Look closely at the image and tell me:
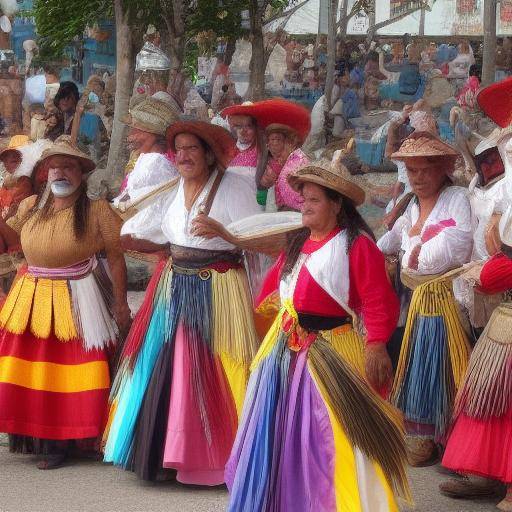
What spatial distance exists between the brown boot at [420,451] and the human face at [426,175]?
4.46ft

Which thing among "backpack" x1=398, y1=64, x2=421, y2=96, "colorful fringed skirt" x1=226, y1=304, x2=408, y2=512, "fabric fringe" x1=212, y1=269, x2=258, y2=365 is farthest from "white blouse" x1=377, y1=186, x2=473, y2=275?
"backpack" x1=398, y1=64, x2=421, y2=96

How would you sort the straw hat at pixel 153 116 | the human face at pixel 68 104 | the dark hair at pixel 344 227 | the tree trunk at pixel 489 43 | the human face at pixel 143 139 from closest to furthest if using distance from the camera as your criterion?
the dark hair at pixel 344 227 → the straw hat at pixel 153 116 → the human face at pixel 143 139 → the tree trunk at pixel 489 43 → the human face at pixel 68 104

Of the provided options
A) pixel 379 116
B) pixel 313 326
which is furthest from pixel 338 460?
pixel 379 116

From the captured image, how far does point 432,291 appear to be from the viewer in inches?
240

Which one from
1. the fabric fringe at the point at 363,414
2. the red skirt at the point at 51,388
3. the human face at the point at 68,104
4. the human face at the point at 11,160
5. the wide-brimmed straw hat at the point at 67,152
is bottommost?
the red skirt at the point at 51,388

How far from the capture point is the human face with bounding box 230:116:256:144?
24.3ft

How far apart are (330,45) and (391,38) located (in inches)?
27.4

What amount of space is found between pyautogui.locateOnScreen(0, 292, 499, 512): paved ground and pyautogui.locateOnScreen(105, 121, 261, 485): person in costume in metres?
0.12

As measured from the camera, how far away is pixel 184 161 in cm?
611

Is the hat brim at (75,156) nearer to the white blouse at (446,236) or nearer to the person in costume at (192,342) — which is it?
the person in costume at (192,342)

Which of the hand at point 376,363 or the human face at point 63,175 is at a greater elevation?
the human face at point 63,175

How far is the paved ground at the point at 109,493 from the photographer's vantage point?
18.5ft

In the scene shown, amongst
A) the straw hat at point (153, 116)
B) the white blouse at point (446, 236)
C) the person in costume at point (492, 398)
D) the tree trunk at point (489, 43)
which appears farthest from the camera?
the tree trunk at point (489, 43)

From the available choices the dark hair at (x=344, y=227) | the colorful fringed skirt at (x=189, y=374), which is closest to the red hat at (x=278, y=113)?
the colorful fringed skirt at (x=189, y=374)
